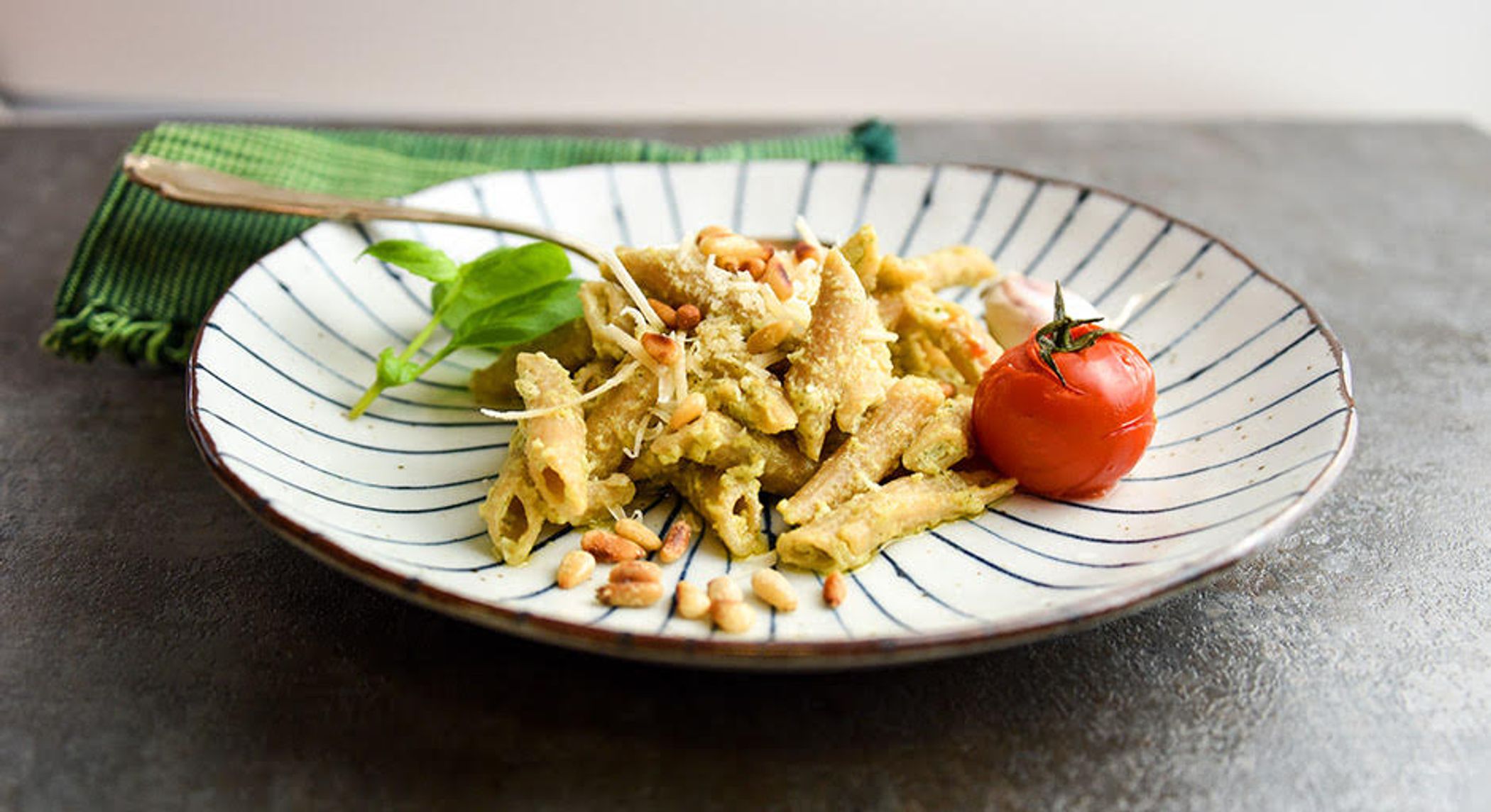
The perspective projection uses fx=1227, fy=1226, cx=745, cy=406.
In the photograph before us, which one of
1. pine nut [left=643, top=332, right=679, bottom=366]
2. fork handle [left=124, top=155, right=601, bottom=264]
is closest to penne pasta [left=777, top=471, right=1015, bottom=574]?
pine nut [left=643, top=332, right=679, bottom=366]

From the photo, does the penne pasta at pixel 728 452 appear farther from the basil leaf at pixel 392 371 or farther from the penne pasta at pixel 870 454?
the basil leaf at pixel 392 371

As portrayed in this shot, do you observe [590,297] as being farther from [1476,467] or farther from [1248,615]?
[1476,467]

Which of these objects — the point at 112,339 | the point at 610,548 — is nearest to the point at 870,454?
the point at 610,548

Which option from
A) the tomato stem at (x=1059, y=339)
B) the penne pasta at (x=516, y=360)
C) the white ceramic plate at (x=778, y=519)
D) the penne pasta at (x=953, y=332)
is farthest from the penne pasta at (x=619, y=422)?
the tomato stem at (x=1059, y=339)

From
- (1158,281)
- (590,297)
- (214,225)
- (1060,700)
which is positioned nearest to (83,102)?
(214,225)

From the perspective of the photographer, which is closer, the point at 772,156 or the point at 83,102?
the point at 772,156

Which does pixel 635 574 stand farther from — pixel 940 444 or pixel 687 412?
pixel 940 444
